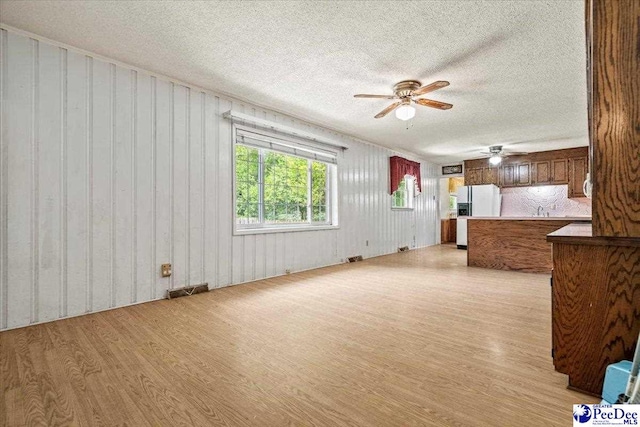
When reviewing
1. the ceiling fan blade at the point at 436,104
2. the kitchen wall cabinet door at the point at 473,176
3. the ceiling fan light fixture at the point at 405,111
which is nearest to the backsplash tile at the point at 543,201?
the kitchen wall cabinet door at the point at 473,176

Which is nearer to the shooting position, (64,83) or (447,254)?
(64,83)

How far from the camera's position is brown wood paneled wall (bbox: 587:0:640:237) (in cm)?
125

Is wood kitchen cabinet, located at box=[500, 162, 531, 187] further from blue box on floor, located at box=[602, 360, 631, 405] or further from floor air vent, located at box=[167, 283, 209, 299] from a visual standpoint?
floor air vent, located at box=[167, 283, 209, 299]

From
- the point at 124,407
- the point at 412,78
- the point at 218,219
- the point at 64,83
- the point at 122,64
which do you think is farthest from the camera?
the point at 218,219

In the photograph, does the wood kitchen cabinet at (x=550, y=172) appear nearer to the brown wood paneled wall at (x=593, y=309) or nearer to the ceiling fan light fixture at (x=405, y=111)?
the ceiling fan light fixture at (x=405, y=111)

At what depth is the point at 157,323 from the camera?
244 centimetres

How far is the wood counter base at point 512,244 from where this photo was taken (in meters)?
4.47

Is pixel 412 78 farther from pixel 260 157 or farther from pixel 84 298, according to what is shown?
pixel 84 298

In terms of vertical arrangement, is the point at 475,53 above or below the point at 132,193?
above

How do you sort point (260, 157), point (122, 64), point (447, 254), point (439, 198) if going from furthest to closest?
point (439, 198)
point (447, 254)
point (260, 157)
point (122, 64)

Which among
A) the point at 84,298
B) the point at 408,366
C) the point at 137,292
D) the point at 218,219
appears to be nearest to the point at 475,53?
the point at 408,366

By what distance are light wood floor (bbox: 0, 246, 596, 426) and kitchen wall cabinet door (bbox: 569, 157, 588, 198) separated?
535cm

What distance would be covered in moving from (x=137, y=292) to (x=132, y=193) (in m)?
1.03

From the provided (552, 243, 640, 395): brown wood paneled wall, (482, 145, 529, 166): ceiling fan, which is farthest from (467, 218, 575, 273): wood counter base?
(552, 243, 640, 395): brown wood paneled wall
